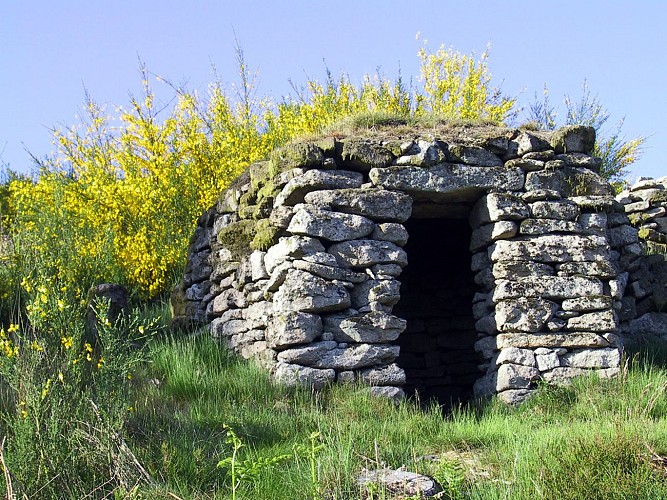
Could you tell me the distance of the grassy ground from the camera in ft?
13.0

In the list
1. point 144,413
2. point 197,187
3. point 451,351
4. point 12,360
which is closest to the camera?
point 12,360

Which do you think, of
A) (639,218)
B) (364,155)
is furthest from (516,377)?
(639,218)

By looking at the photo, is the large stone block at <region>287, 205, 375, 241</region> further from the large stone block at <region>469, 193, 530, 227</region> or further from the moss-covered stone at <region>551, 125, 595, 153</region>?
the moss-covered stone at <region>551, 125, 595, 153</region>

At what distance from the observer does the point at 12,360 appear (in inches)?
170

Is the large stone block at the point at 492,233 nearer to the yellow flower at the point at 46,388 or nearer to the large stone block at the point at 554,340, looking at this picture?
the large stone block at the point at 554,340

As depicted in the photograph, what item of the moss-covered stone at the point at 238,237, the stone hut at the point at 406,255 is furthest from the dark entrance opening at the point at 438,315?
the moss-covered stone at the point at 238,237

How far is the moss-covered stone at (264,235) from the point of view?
21.4ft

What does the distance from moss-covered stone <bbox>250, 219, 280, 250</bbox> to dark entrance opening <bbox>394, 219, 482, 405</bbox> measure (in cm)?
254

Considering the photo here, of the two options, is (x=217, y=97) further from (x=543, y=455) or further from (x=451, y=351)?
(x=543, y=455)

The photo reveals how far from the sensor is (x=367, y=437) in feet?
16.0

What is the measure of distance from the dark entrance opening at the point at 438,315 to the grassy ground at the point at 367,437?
8.06 ft

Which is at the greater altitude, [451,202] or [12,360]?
[451,202]

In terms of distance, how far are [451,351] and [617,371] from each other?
9.39 ft

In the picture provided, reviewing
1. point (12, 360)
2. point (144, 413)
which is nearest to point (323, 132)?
point (144, 413)
